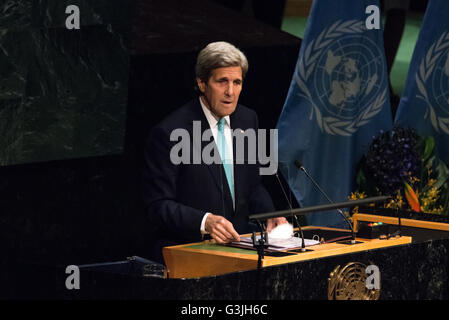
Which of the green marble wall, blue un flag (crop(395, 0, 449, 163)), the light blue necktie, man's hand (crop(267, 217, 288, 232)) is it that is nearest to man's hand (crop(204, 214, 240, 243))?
man's hand (crop(267, 217, 288, 232))

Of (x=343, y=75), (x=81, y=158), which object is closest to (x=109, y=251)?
(x=81, y=158)

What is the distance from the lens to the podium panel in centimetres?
343

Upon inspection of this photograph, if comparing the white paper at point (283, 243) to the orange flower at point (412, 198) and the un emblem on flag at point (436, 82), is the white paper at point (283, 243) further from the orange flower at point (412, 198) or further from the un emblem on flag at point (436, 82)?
the un emblem on flag at point (436, 82)

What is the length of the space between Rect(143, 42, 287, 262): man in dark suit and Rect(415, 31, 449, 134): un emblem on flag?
2416 millimetres

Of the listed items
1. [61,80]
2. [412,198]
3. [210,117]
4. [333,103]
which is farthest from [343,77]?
[210,117]

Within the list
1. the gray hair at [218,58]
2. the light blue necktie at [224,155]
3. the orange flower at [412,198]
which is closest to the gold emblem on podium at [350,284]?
the light blue necktie at [224,155]

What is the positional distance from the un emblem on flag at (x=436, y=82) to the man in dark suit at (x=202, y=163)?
242 centimetres

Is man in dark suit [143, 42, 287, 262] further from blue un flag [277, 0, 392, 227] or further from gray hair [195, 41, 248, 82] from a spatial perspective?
blue un flag [277, 0, 392, 227]

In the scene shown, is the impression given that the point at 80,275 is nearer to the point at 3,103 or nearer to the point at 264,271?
the point at 264,271

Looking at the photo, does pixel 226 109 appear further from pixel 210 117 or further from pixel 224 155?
pixel 224 155

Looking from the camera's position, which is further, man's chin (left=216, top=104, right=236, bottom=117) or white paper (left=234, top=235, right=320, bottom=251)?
man's chin (left=216, top=104, right=236, bottom=117)

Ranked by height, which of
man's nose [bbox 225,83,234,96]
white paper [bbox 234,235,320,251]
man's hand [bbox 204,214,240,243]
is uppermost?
man's nose [bbox 225,83,234,96]

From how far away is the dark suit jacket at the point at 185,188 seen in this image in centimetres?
379

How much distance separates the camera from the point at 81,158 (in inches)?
221
